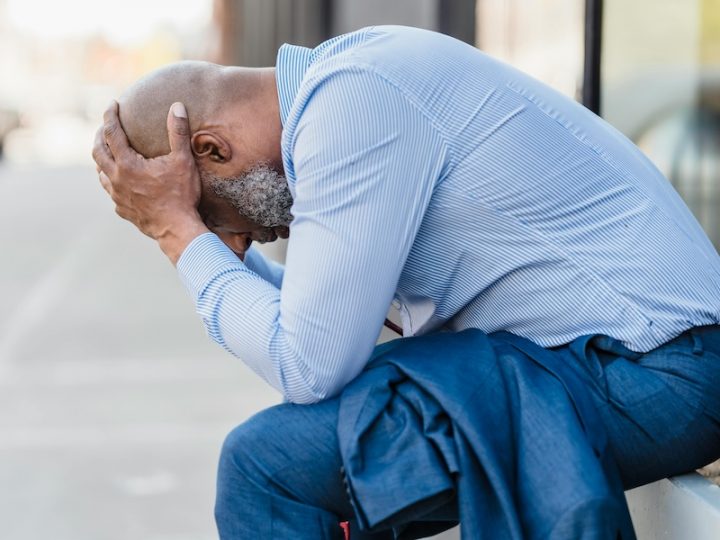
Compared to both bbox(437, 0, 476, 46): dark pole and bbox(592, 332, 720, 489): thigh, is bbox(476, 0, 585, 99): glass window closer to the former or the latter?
bbox(437, 0, 476, 46): dark pole

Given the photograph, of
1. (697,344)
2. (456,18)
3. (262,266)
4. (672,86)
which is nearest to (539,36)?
(456,18)

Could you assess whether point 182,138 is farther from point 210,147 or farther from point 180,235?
point 180,235

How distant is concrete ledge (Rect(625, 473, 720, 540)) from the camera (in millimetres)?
1944

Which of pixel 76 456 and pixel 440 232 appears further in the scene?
pixel 76 456

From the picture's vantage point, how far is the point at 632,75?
4.50 metres

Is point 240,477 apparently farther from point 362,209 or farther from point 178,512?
point 178,512

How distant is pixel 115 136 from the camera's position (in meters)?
2.27

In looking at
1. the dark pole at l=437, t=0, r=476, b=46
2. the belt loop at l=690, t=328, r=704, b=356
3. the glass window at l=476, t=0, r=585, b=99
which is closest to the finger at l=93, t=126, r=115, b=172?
the belt loop at l=690, t=328, r=704, b=356

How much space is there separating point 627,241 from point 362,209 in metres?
0.48

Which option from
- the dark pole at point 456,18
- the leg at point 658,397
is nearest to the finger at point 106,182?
the leg at point 658,397

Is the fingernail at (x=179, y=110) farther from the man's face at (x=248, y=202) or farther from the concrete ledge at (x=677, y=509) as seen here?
the concrete ledge at (x=677, y=509)

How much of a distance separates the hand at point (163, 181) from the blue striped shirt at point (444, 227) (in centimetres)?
9

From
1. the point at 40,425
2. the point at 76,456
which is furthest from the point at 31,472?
the point at 40,425

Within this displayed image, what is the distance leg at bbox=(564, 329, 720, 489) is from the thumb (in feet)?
2.76
